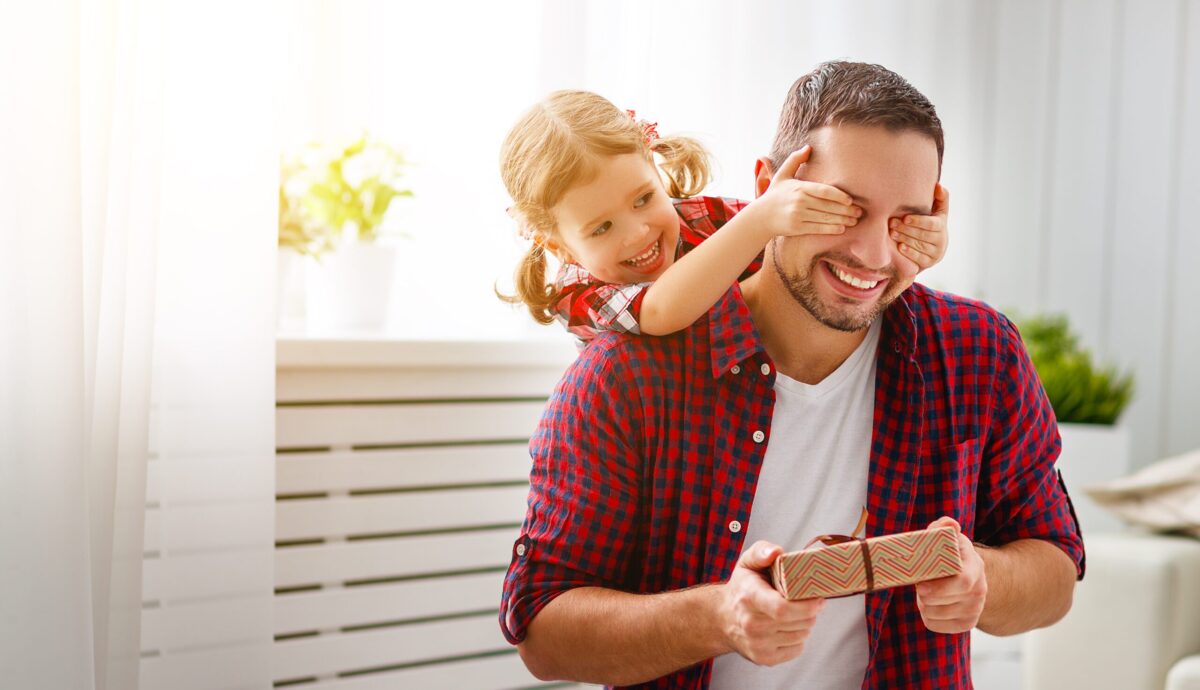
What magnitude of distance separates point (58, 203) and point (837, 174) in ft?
3.10

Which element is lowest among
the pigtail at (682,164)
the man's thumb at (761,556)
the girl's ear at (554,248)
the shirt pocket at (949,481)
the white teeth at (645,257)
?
the man's thumb at (761,556)

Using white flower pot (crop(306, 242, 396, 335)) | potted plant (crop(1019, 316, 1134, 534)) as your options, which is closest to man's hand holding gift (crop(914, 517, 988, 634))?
white flower pot (crop(306, 242, 396, 335))

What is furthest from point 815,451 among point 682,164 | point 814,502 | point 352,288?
point 352,288

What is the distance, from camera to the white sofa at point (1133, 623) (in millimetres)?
1728

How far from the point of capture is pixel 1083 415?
2.51m

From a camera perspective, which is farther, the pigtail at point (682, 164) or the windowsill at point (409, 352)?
the windowsill at point (409, 352)

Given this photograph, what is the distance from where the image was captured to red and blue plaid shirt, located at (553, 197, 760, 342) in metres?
1.23

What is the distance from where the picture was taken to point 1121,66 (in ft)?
9.71

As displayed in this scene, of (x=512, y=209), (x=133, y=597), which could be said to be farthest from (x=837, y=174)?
(x=133, y=597)

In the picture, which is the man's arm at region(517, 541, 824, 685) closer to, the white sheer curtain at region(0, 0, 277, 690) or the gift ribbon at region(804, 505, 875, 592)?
the gift ribbon at region(804, 505, 875, 592)

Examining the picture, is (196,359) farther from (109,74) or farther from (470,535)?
(470,535)

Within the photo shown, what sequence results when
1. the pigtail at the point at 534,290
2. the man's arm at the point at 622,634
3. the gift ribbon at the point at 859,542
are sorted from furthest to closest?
the pigtail at the point at 534,290
the man's arm at the point at 622,634
the gift ribbon at the point at 859,542

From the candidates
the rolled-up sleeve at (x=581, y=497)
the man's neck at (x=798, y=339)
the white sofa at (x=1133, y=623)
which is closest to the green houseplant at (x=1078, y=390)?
the white sofa at (x=1133, y=623)

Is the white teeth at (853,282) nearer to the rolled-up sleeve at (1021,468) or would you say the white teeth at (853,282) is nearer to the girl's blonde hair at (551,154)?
the rolled-up sleeve at (1021,468)
